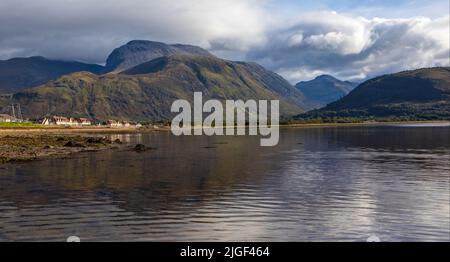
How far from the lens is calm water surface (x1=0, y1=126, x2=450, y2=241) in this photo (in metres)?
31.0

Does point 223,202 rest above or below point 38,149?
below

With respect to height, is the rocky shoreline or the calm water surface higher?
the rocky shoreline

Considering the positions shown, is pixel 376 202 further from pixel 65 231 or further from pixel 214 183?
pixel 65 231

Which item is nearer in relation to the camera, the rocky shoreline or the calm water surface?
the calm water surface

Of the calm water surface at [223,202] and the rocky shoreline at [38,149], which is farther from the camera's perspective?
the rocky shoreline at [38,149]

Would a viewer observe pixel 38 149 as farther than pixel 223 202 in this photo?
Yes

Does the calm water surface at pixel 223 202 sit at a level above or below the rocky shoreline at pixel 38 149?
below

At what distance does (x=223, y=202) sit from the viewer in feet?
139

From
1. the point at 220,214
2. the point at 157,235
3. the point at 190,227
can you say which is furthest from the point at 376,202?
the point at 157,235

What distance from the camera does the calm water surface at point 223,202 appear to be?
102 ft

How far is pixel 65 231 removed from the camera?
3095cm
